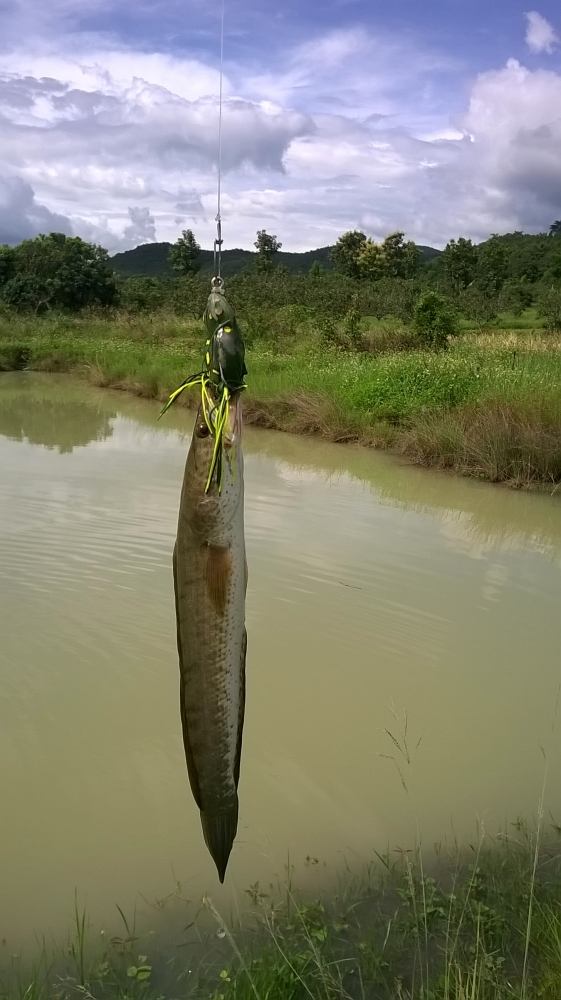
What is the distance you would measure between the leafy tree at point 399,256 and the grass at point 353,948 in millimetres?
49049

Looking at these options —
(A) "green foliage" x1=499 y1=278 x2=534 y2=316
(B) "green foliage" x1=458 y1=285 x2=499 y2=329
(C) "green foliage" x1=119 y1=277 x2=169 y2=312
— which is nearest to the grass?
(B) "green foliage" x1=458 y1=285 x2=499 y2=329

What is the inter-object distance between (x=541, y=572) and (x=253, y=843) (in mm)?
4251

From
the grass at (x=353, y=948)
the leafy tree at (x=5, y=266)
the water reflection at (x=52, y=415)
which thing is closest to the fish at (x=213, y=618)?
the grass at (x=353, y=948)

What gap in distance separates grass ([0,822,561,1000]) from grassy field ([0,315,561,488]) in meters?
7.29

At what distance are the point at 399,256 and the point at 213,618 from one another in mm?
53842

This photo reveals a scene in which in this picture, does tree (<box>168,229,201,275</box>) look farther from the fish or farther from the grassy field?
the fish

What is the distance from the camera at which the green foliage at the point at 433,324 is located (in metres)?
18.5

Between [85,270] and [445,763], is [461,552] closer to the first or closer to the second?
[445,763]

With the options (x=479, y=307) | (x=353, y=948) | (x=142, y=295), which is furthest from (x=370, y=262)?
(x=353, y=948)

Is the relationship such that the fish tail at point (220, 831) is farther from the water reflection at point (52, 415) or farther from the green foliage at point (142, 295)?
the green foliage at point (142, 295)

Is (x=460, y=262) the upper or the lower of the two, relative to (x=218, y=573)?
upper

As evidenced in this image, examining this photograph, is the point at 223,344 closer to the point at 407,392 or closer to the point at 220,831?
the point at 220,831

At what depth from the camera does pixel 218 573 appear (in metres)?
1.24

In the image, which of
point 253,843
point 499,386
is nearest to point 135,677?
point 253,843
